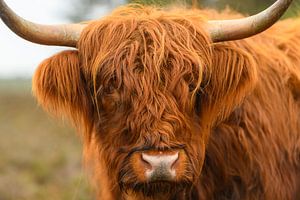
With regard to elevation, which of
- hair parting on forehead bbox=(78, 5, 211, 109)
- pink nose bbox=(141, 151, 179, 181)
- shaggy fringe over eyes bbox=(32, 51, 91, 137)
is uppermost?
hair parting on forehead bbox=(78, 5, 211, 109)

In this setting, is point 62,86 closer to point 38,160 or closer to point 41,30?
point 41,30

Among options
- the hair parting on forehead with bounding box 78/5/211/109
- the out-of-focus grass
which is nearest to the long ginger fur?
the hair parting on forehead with bounding box 78/5/211/109

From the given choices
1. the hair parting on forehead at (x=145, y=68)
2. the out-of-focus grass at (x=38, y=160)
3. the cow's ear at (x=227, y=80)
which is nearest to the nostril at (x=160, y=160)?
the hair parting on forehead at (x=145, y=68)

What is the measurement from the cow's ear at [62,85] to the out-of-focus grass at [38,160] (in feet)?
2.73

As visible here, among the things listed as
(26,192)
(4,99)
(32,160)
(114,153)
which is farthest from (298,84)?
(4,99)

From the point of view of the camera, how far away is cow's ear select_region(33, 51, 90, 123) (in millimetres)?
6254

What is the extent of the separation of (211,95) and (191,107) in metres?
0.23

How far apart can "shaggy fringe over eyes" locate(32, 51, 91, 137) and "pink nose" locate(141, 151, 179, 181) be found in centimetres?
74

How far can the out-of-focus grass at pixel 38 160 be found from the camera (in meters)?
13.3

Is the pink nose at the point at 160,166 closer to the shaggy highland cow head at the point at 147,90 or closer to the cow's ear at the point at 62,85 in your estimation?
Answer: the shaggy highland cow head at the point at 147,90

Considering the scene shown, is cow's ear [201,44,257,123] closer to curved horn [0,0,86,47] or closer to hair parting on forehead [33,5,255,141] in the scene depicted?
hair parting on forehead [33,5,255,141]

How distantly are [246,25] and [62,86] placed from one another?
114 centimetres

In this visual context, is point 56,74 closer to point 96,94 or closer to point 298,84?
point 96,94

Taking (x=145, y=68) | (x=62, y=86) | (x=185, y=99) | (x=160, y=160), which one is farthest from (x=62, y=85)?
(x=160, y=160)
